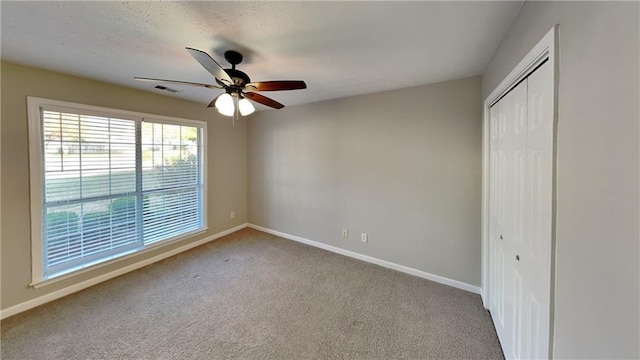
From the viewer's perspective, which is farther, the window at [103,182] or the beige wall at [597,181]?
the window at [103,182]

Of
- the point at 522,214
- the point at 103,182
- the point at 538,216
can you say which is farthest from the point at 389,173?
the point at 103,182

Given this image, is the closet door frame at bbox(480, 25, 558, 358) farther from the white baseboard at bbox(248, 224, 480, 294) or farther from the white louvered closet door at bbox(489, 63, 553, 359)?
the white baseboard at bbox(248, 224, 480, 294)

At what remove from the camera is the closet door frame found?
951 millimetres

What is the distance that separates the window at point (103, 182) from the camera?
2.29 metres

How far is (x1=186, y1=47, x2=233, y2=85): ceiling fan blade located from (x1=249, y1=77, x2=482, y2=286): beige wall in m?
1.90

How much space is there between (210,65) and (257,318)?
2.15 metres

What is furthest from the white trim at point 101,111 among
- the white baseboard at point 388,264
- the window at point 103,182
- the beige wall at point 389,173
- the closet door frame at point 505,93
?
the closet door frame at point 505,93

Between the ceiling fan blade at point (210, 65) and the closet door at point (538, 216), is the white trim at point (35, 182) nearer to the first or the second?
the ceiling fan blade at point (210, 65)

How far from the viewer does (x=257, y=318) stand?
2.09 m

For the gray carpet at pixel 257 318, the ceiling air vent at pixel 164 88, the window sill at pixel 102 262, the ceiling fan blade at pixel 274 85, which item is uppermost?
the ceiling air vent at pixel 164 88

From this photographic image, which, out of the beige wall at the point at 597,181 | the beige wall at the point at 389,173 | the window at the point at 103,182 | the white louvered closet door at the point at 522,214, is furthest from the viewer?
the beige wall at the point at 389,173

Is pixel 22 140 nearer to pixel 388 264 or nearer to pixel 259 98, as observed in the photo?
pixel 259 98

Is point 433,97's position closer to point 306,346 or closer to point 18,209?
point 306,346

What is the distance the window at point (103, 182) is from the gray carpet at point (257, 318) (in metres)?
0.50
